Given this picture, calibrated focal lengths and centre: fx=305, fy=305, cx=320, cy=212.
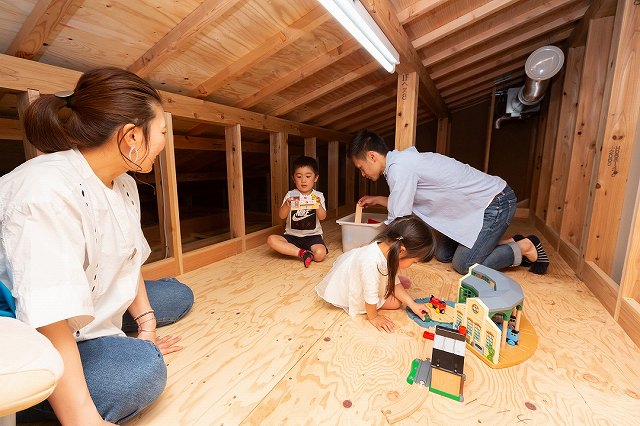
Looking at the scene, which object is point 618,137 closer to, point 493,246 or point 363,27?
point 493,246

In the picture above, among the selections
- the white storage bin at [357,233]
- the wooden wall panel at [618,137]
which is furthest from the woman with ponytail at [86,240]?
the wooden wall panel at [618,137]

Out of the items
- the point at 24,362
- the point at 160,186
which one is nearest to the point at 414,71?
the point at 160,186

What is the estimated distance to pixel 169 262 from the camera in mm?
1911

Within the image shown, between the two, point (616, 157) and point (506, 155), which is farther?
point (506, 155)

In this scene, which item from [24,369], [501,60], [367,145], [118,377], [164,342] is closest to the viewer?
[24,369]

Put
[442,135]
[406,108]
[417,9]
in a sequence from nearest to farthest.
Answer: [417,9], [406,108], [442,135]

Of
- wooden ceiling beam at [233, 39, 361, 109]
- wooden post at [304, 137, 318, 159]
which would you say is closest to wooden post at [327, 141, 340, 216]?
wooden post at [304, 137, 318, 159]

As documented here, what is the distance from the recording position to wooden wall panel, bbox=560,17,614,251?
2178mm

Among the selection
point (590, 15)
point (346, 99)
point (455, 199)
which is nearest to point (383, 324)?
point (455, 199)

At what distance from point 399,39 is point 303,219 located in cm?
143

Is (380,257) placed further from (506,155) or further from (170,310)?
(506,155)

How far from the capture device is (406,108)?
2379mm

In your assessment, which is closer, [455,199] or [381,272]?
[381,272]

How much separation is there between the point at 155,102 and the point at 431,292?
166 centimetres
